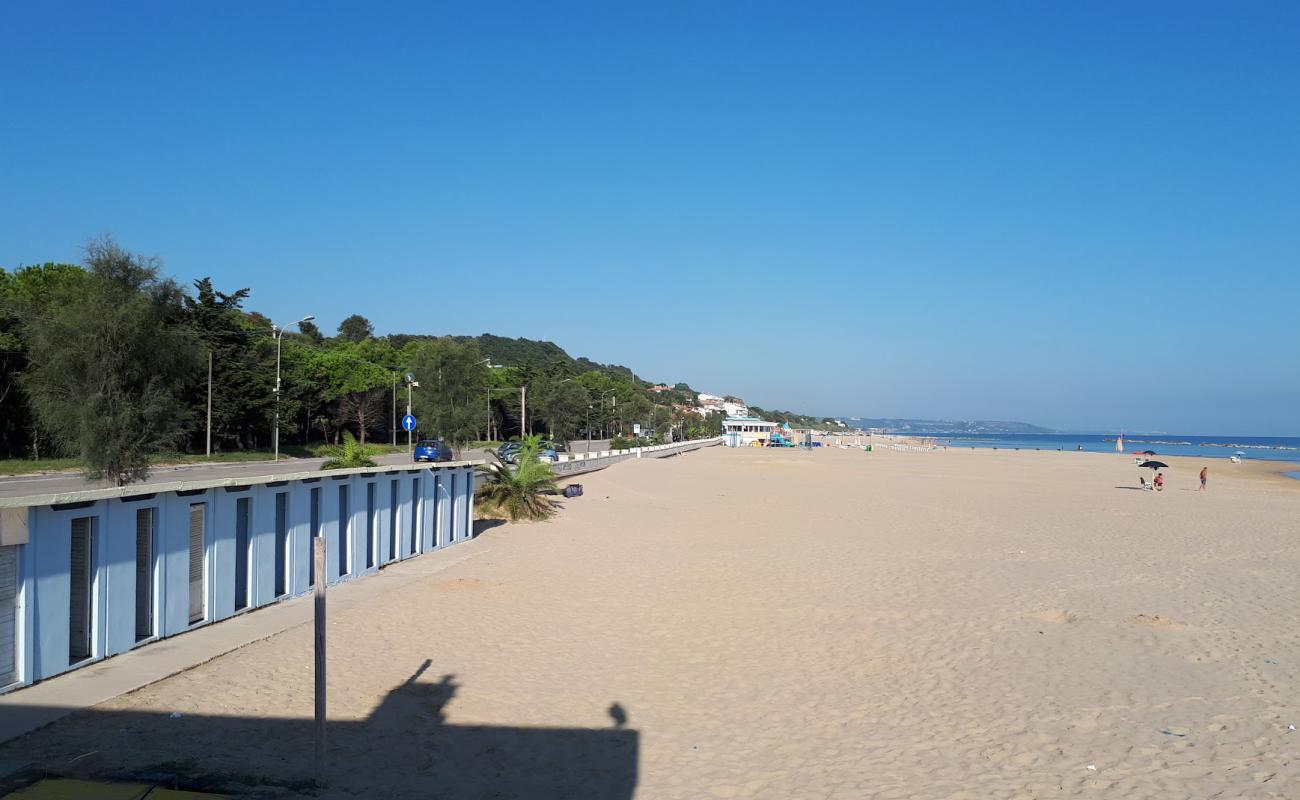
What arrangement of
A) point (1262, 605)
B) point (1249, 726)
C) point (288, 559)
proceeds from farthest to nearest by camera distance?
point (1262, 605)
point (288, 559)
point (1249, 726)

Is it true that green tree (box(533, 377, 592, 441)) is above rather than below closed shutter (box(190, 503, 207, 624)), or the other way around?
above

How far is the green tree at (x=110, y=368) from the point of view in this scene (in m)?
17.8

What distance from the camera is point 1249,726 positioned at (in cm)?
739

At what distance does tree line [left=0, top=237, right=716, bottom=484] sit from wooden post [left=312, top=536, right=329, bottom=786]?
15.1 metres

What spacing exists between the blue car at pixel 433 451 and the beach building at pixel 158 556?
91.4ft

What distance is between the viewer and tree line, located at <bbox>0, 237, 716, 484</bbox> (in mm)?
17984

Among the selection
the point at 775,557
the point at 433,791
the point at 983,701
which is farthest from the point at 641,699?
the point at 775,557

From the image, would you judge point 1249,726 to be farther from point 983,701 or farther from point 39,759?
point 39,759

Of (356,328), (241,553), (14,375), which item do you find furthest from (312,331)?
(241,553)

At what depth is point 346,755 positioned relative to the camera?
6219mm

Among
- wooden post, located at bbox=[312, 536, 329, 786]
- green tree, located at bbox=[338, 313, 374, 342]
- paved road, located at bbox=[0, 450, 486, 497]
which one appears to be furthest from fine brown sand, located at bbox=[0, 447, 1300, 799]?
green tree, located at bbox=[338, 313, 374, 342]

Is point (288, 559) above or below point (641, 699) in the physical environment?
above

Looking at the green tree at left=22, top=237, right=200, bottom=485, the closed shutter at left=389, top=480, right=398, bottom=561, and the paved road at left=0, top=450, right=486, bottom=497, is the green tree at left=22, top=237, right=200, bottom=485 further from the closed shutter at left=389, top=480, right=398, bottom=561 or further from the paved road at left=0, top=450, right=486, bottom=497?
the closed shutter at left=389, top=480, right=398, bottom=561

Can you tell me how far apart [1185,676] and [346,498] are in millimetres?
10305
